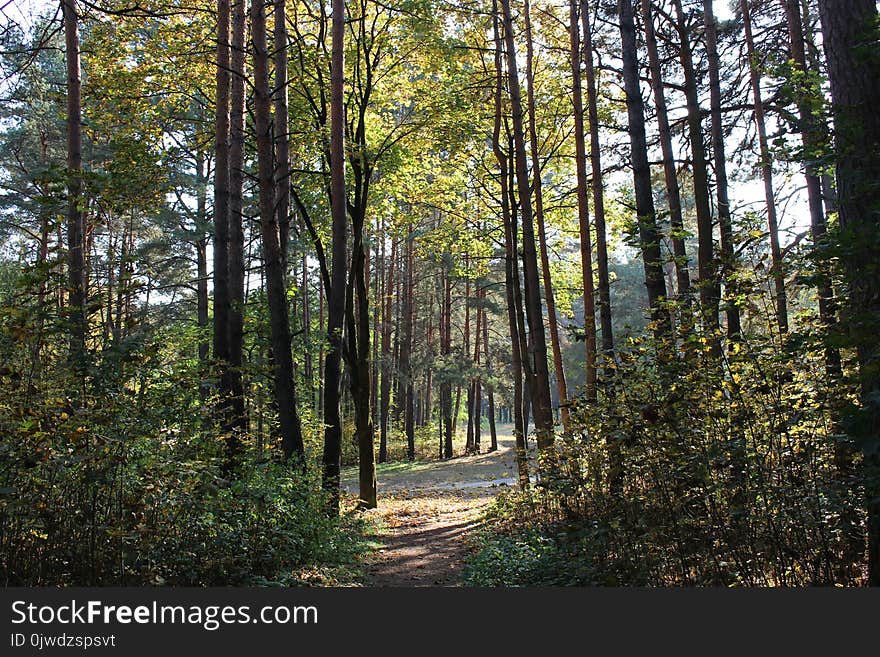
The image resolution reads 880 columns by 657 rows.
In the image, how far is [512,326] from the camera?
1636 centimetres

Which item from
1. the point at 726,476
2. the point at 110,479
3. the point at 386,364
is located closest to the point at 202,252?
the point at 386,364

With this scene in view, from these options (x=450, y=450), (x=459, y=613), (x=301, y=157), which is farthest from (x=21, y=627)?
(x=450, y=450)

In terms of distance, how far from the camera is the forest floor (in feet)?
28.8

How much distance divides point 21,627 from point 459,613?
2789mm

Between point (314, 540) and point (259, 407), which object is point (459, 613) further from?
point (259, 407)

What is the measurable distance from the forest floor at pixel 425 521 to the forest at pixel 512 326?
0.38 ft

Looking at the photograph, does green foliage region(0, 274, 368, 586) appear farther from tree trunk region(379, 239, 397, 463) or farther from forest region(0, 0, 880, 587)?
tree trunk region(379, 239, 397, 463)

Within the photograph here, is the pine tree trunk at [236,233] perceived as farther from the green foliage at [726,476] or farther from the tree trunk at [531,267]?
the tree trunk at [531,267]

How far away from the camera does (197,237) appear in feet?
72.5

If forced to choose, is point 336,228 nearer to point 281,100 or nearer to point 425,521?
point 281,100

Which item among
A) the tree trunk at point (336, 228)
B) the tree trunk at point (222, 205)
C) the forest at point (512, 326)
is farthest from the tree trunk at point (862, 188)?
the tree trunk at point (222, 205)

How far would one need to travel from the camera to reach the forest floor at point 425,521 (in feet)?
28.8

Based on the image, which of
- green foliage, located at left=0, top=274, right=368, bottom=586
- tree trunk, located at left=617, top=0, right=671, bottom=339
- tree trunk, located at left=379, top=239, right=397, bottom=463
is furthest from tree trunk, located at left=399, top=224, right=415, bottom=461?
green foliage, located at left=0, top=274, right=368, bottom=586

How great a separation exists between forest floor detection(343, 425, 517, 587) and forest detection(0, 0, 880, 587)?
117mm
